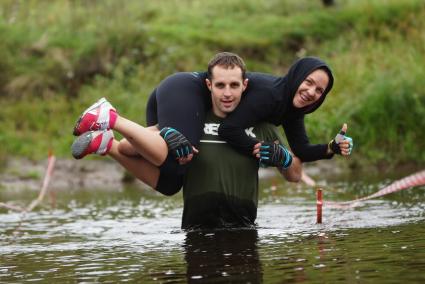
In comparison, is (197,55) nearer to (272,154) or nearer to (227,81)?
(272,154)

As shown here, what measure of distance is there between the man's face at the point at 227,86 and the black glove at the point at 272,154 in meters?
0.44

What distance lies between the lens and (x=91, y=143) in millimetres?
7746

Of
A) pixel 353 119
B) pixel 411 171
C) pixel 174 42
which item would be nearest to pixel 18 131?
pixel 174 42

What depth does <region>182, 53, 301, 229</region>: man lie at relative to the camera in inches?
320

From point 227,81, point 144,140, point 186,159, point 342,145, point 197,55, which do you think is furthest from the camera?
point 197,55

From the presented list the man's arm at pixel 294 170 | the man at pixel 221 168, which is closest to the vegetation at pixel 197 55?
the man's arm at pixel 294 170

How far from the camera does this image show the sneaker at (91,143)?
7.70 metres

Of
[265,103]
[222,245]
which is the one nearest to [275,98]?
[265,103]

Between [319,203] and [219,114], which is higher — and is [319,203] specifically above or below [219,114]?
below

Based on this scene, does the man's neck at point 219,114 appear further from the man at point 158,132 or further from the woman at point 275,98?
the woman at point 275,98

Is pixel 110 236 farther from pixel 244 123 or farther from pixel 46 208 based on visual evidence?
pixel 46 208

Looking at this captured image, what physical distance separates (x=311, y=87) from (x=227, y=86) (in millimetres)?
742

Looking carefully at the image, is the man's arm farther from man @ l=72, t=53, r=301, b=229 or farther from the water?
the water

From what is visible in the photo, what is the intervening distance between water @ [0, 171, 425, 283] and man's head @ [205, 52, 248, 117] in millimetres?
1144
